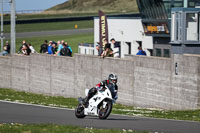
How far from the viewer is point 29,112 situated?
19.9m

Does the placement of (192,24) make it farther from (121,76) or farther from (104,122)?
(104,122)

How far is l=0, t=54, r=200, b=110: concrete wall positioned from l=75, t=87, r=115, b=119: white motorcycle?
25.8 ft

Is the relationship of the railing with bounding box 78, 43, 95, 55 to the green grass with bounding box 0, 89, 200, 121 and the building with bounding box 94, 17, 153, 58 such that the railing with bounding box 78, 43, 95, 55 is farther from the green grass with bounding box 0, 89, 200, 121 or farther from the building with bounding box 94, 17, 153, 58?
the green grass with bounding box 0, 89, 200, 121

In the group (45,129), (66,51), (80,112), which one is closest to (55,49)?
(66,51)

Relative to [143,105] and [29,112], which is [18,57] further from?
[29,112]

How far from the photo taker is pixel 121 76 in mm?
28703

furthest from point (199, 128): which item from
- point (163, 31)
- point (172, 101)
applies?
point (163, 31)

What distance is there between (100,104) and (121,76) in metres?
12.1

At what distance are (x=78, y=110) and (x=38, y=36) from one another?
194 ft

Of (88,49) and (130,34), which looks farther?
(88,49)

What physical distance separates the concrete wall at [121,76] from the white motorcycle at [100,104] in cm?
786

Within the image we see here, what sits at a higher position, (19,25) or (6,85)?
(19,25)

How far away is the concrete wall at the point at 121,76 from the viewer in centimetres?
2430

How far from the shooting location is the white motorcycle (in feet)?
53.5
